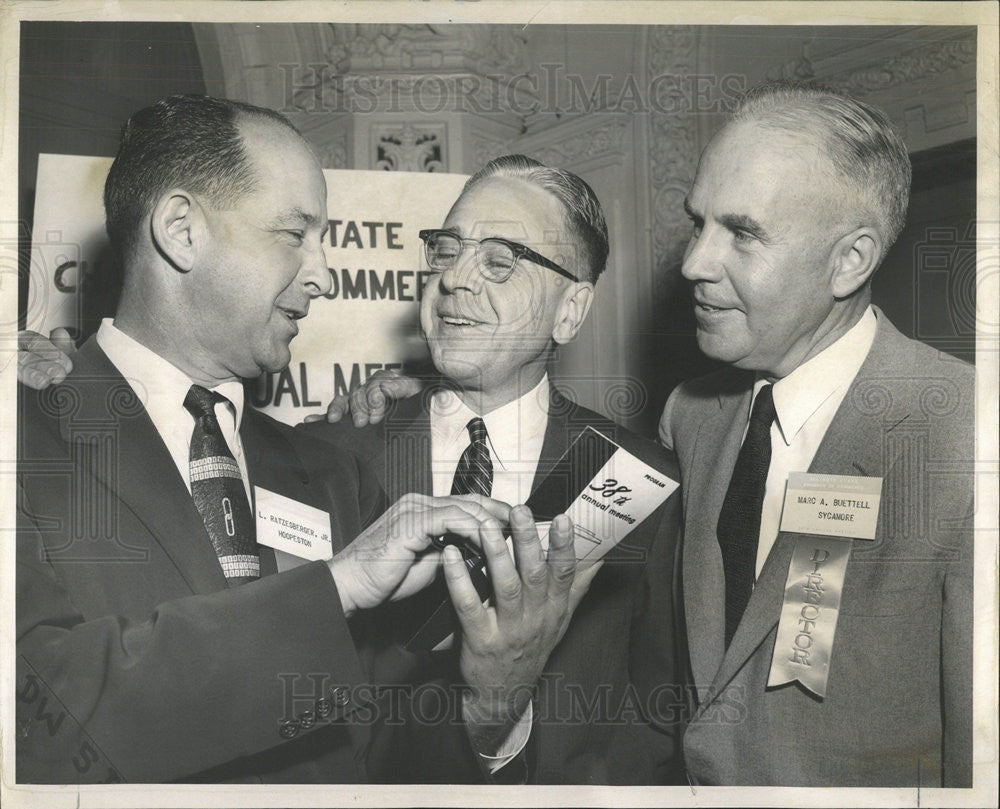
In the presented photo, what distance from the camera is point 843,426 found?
7.07 ft

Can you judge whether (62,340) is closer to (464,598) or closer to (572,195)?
(464,598)

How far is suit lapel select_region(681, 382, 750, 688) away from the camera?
85.5 inches

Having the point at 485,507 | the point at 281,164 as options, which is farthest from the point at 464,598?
A: the point at 281,164

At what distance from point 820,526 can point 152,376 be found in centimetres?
155

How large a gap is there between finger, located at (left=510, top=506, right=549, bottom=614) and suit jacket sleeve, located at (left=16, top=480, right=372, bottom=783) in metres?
0.41

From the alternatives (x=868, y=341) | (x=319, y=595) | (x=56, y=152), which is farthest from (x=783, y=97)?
(x=56, y=152)

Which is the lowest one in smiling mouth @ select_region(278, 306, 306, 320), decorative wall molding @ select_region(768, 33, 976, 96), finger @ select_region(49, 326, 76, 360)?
finger @ select_region(49, 326, 76, 360)

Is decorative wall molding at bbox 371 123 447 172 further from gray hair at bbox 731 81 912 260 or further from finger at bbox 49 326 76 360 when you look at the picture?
finger at bbox 49 326 76 360

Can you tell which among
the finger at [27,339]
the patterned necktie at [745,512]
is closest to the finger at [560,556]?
the patterned necktie at [745,512]

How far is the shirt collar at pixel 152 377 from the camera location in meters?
2.12

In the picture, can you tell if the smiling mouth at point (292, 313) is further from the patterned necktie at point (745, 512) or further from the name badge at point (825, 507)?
the name badge at point (825, 507)

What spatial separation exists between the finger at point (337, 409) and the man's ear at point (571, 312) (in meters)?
0.55

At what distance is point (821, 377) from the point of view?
217 cm

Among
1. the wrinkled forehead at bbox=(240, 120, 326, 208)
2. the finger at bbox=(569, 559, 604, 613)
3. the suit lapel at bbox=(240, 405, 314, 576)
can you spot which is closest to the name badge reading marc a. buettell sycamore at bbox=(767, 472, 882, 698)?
the finger at bbox=(569, 559, 604, 613)
